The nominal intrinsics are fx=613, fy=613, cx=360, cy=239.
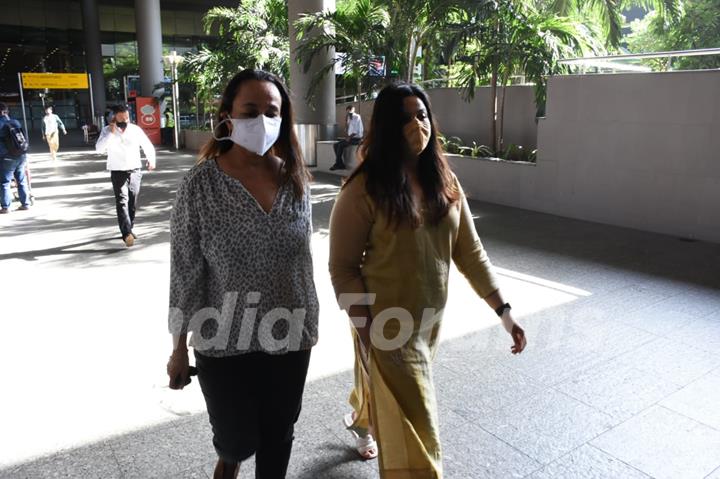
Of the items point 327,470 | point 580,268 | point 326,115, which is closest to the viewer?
point 327,470

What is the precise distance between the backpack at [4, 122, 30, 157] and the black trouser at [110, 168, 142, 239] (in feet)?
10.1

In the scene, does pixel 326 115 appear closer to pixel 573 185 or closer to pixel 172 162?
pixel 172 162

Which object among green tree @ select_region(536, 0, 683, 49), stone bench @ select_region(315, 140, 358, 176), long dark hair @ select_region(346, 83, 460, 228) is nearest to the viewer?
long dark hair @ select_region(346, 83, 460, 228)

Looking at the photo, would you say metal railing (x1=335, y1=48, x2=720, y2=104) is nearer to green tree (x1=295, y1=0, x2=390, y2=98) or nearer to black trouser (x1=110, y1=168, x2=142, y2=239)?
green tree (x1=295, y1=0, x2=390, y2=98)

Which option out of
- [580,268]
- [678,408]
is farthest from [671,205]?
[678,408]

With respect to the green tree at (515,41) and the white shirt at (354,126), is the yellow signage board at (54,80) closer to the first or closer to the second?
the white shirt at (354,126)

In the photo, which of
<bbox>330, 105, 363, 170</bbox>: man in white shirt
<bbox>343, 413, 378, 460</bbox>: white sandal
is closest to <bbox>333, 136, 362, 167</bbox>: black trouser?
<bbox>330, 105, 363, 170</bbox>: man in white shirt

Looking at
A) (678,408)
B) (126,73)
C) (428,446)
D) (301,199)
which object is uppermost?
(126,73)

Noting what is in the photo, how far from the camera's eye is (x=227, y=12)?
18359 millimetres

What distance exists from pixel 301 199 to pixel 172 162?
17.7 metres

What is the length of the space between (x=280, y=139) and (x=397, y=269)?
2.18 ft

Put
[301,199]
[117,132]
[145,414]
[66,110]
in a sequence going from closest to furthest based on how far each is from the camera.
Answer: [301,199], [145,414], [117,132], [66,110]

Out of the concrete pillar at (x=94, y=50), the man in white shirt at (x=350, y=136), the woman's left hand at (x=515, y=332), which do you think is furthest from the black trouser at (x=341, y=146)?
the concrete pillar at (x=94, y=50)

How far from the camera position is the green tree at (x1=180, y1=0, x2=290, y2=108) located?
1759 cm
